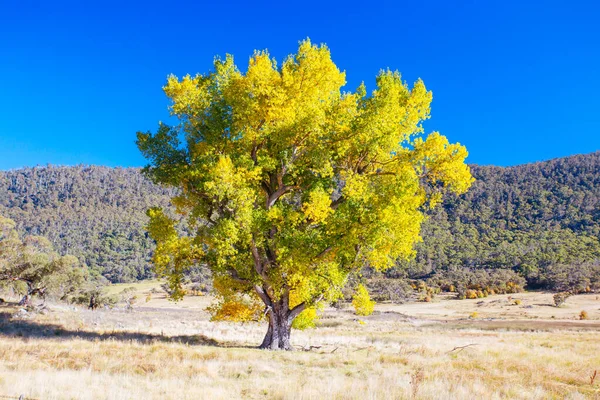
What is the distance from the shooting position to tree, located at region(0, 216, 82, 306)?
40625 mm

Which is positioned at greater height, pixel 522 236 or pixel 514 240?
pixel 522 236

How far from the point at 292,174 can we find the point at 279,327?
21.1 feet

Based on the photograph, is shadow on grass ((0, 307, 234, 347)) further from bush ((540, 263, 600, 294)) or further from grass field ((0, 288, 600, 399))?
bush ((540, 263, 600, 294))

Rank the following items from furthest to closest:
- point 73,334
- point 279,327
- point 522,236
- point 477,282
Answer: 1. point 522,236
2. point 477,282
3. point 73,334
4. point 279,327

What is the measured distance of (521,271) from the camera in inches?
4577

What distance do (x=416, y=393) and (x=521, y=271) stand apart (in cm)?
12408

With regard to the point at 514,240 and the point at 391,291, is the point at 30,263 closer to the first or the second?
the point at 391,291

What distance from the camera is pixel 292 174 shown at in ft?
54.4

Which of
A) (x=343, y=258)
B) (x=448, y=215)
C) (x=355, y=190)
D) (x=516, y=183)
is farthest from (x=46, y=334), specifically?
(x=516, y=183)

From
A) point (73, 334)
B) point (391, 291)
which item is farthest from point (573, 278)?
point (73, 334)

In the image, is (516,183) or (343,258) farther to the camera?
(516,183)

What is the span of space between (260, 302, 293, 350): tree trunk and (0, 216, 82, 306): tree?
109ft

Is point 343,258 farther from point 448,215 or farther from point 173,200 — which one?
point 448,215

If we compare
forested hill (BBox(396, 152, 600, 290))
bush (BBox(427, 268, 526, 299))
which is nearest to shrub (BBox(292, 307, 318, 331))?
bush (BBox(427, 268, 526, 299))
